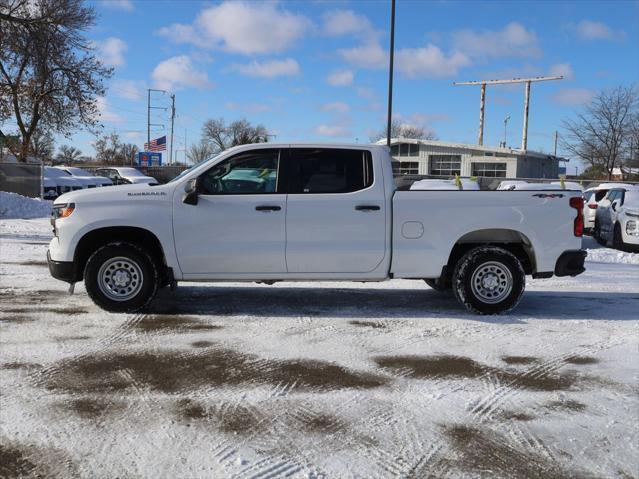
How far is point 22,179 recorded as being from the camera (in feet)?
72.5

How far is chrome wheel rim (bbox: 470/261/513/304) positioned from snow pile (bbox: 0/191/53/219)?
15808 mm

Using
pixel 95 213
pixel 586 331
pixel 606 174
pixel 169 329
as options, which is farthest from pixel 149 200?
pixel 606 174

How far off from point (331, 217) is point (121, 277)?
240cm

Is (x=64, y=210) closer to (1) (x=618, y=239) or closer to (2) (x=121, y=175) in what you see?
(1) (x=618, y=239)

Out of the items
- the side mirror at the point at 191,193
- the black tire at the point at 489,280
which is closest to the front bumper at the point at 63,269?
the side mirror at the point at 191,193

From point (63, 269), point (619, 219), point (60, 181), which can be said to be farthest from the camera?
point (60, 181)

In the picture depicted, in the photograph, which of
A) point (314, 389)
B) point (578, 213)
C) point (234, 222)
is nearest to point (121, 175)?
point (234, 222)

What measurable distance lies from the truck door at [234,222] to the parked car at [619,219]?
1072 centimetres

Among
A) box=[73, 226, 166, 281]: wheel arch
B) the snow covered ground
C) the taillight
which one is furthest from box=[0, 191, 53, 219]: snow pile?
the taillight

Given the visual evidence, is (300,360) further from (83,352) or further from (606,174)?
(606,174)

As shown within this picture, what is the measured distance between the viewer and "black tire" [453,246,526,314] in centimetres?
673

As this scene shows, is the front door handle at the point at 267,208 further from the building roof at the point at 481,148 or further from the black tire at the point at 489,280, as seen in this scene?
the building roof at the point at 481,148

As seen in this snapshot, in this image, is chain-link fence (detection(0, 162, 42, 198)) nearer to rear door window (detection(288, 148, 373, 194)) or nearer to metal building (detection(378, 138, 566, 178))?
rear door window (detection(288, 148, 373, 194))

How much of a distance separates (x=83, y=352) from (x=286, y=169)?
281 centimetres
